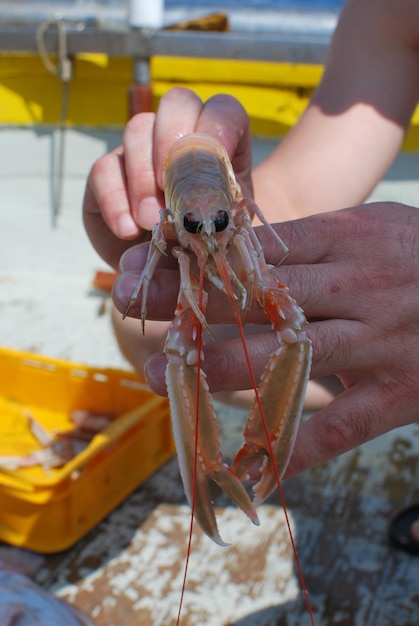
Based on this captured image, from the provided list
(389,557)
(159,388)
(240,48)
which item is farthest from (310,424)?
(240,48)

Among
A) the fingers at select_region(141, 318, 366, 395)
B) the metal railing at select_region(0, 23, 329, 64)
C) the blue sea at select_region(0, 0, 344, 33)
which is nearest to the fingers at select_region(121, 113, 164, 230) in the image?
the fingers at select_region(141, 318, 366, 395)

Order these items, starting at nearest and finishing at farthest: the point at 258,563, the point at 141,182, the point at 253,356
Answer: the point at 253,356
the point at 141,182
the point at 258,563

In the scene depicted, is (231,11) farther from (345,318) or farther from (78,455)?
(345,318)

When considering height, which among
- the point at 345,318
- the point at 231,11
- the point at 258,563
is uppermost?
the point at 345,318

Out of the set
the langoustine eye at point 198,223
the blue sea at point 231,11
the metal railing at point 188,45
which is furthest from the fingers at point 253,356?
the blue sea at point 231,11

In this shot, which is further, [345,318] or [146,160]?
[146,160]

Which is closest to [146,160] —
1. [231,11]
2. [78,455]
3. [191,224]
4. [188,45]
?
[191,224]
